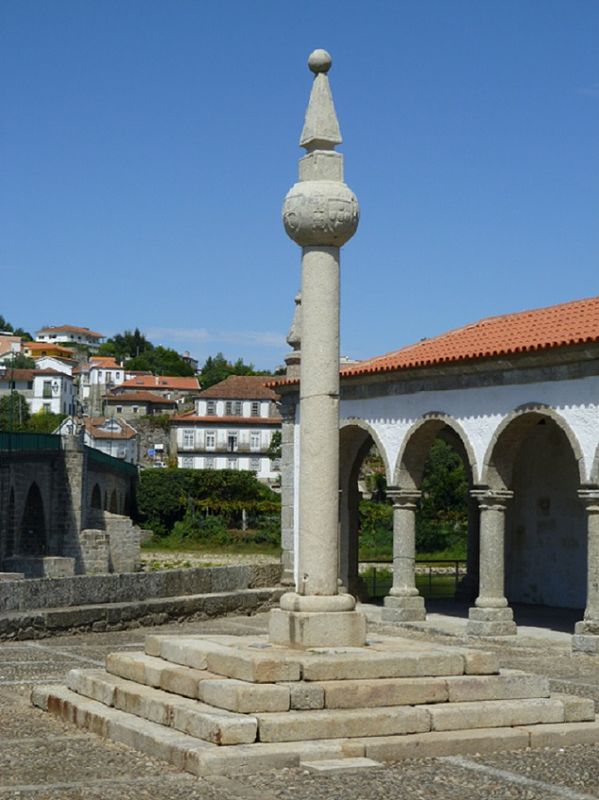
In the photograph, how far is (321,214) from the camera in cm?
1055

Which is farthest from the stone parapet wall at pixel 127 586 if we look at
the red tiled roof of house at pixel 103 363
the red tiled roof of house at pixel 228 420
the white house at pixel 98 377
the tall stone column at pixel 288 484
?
the red tiled roof of house at pixel 103 363

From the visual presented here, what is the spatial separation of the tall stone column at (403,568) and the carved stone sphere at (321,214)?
32.1 ft

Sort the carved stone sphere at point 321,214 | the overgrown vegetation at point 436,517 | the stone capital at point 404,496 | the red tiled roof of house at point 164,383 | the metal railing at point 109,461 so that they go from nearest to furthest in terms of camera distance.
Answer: the carved stone sphere at point 321,214 < the stone capital at point 404,496 < the overgrown vegetation at point 436,517 < the metal railing at point 109,461 < the red tiled roof of house at point 164,383

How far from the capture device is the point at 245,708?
883 centimetres

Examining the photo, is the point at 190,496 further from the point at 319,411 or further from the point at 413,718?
→ the point at 413,718

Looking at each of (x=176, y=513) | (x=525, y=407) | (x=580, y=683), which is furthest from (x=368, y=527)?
(x=580, y=683)

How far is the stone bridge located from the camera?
4534 centimetres

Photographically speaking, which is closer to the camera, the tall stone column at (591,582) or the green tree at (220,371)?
the tall stone column at (591,582)

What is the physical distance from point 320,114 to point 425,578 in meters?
25.6

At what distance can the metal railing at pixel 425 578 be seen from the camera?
2573cm

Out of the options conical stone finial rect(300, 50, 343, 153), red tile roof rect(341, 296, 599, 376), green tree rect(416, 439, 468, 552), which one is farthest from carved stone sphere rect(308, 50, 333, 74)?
green tree rect(416, 439, 468, 552)

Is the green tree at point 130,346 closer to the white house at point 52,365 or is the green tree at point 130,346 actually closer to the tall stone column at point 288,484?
the white house at point 52,365

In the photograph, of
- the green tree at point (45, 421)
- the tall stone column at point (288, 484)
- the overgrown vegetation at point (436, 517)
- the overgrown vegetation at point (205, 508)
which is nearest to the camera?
the tall stone column at point (288, 484)

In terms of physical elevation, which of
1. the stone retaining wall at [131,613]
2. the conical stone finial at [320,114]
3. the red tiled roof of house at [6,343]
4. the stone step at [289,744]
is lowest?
the stone step at [289,744]
